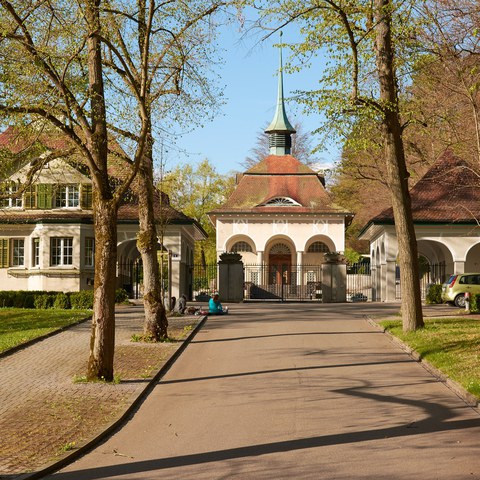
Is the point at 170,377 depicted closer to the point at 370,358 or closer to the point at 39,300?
the point at 370,358

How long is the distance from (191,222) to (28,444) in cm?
3518

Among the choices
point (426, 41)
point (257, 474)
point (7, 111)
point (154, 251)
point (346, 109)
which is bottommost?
point (257, 474)

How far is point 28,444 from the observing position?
990cm

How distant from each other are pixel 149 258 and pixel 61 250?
77.9 ft

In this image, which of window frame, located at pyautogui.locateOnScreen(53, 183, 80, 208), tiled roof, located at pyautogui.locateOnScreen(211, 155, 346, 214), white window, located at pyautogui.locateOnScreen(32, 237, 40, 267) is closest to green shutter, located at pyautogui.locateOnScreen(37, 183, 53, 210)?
window frame, located at pyautogui.locateOnScreen(53, 183, 80, 208)

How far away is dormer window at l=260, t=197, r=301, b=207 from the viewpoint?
61.7m

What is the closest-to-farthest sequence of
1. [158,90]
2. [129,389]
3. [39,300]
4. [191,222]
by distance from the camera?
[129,389] < [158,90] < [39,300] < [191,222]

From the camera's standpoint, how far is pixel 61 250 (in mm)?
45125

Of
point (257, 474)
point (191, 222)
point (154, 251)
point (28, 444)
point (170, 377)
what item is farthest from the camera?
point (191, 222)

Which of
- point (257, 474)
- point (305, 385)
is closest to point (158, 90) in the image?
point (305, 385)

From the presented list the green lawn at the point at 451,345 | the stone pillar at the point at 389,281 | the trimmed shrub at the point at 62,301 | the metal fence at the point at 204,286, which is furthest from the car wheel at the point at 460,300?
the metal fence at the point at 204,286

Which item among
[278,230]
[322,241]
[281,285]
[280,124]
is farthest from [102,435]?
[280,124]

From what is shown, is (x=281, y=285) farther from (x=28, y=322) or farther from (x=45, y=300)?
(x=28, y=322)

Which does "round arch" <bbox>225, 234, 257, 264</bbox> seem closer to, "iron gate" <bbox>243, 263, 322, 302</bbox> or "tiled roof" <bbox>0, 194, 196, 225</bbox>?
"iron gate" <bbox>243, 263, 322, 302</bbox>
